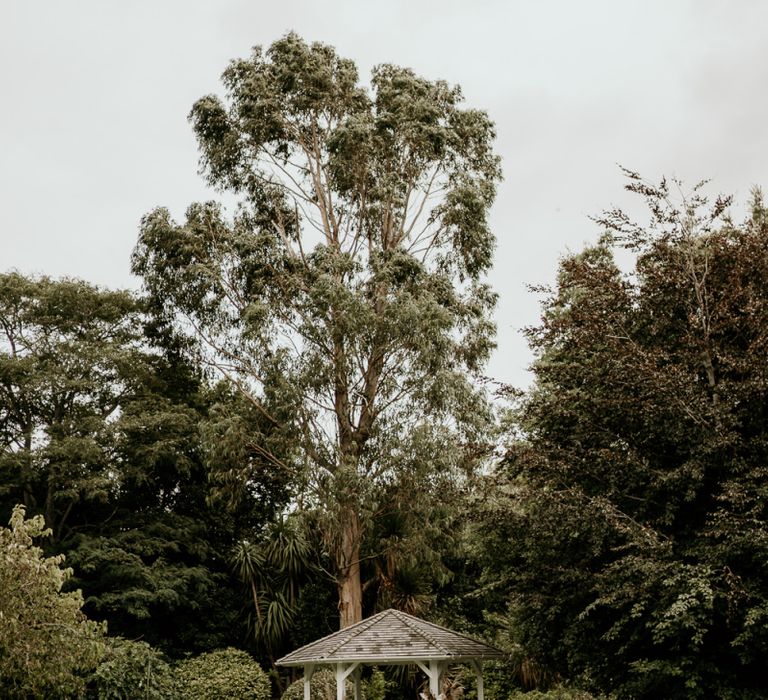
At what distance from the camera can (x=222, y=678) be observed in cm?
1889

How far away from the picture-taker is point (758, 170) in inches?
642

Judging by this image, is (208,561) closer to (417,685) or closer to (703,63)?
(417,685)

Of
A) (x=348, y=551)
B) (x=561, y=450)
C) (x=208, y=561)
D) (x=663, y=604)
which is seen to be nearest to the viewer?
(x=663, y=604)

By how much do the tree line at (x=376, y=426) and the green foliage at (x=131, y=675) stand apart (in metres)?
0.12

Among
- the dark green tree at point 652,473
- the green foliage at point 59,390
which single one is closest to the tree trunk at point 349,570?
the green foliage at point 59,390

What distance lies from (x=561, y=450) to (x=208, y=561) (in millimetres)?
14352

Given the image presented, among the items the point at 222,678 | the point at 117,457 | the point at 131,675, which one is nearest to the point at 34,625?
the point at 131,675

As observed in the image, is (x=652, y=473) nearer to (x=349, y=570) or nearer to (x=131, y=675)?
(x=349, y=570)

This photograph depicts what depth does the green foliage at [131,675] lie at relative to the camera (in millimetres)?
17516

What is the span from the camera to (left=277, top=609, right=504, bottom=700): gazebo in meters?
13.7

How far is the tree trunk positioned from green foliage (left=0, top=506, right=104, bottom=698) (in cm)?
563

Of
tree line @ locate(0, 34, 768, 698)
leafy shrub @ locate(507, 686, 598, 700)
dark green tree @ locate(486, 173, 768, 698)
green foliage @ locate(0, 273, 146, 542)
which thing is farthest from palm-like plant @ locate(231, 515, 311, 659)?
dark green tree @ locate(486, 173, 768, 698)

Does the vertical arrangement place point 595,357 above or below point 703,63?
below

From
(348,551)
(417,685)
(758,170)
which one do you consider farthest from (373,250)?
(417,685)
